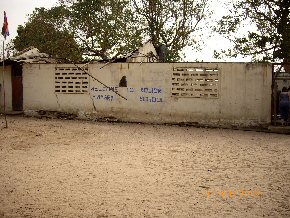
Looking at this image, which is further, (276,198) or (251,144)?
(251,144)

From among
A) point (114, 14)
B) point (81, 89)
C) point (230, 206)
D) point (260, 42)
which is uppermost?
point (114, 14)

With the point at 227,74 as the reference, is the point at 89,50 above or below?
above

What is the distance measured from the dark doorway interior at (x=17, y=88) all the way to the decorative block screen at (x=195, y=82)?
8.01 meters

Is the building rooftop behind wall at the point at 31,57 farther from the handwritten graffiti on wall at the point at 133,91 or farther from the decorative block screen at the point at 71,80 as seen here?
the handwritten graffiti on wall at the point at 133,91

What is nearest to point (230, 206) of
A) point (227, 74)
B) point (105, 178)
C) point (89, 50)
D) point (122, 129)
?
point (105, 178)

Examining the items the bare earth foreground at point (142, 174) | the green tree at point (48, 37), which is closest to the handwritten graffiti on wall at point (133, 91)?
the bare earth foreground at point (142, 174)

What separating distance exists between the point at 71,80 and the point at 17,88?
3.37 m

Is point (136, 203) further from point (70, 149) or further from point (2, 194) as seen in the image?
point (70, 149)

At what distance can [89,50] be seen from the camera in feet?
86.0

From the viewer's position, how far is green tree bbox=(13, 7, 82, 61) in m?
24.4

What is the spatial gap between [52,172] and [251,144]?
620 cm

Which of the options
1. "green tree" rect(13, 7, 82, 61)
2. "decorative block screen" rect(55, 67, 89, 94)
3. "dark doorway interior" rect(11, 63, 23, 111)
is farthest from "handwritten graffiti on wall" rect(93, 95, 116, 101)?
"green tree" rect(13, 7, 82, 61)

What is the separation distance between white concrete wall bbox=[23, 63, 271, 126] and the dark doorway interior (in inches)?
21.4

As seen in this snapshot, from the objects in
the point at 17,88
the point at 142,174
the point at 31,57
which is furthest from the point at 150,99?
the point at 31,57
